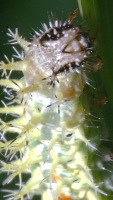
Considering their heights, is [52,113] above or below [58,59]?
below

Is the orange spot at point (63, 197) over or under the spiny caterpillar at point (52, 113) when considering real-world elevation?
under

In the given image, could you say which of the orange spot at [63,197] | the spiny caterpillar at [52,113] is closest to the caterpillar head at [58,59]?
the spiny caterpillar at [52,113]

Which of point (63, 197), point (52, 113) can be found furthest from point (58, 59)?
point (63, 197)

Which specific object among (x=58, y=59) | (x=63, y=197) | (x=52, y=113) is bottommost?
(x=63, y=197)

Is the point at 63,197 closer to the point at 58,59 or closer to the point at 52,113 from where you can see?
the point at 52,113

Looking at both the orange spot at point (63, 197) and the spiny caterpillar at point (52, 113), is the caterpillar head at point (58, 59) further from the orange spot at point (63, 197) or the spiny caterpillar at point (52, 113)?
the orange spot at point (63, 197)

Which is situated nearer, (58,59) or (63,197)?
(58,59)

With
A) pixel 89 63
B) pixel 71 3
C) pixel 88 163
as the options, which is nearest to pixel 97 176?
pixel 88 163

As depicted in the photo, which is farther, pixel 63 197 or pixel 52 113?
pixel 63 197
